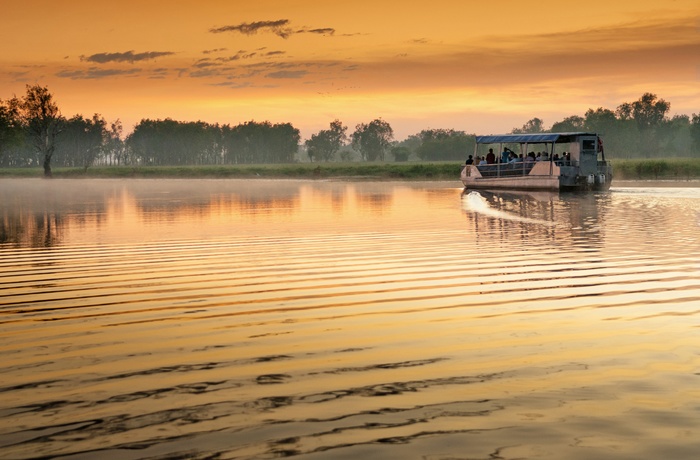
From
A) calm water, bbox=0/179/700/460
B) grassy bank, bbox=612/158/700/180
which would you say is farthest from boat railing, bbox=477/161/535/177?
calm water, bbox=0/179/700/460

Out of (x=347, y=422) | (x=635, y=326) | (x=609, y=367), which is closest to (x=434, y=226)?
(x=635, y=326)

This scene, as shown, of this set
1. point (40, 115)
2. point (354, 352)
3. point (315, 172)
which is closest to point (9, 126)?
point (40, 115)

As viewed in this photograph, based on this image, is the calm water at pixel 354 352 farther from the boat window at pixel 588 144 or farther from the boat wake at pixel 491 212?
the boat window at pixel 588 144

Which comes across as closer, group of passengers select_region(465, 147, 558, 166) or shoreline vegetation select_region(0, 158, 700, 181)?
group of passengers select_region(465, 147, 558, 166)

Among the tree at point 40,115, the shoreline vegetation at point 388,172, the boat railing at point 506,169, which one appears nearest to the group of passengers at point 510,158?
the boat railing at point 506,169

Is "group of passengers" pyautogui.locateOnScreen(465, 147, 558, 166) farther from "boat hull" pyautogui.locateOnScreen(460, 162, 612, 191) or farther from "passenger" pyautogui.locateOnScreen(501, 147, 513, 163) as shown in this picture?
"boat hull" pyautogui.locateOnScreen(460, 162, 612, 191)

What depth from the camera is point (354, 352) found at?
845 cm

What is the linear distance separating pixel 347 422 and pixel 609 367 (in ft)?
9.43

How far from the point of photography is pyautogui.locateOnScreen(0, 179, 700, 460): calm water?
19.0 ft

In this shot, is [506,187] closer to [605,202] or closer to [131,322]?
[605,202]

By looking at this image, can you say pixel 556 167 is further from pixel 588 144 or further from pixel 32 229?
pixel 32 229

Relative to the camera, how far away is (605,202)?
40156mm

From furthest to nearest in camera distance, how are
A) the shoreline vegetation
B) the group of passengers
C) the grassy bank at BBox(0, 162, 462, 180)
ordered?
the grassy bank at BBox(0, 162, 462, 180)
the shoreline vegetation
the group of passengers

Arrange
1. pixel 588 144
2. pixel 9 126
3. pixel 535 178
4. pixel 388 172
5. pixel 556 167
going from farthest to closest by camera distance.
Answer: pixel 9 126, pixel 388 172, pixel 535 178, pixel 588 144, pixel 556 167
